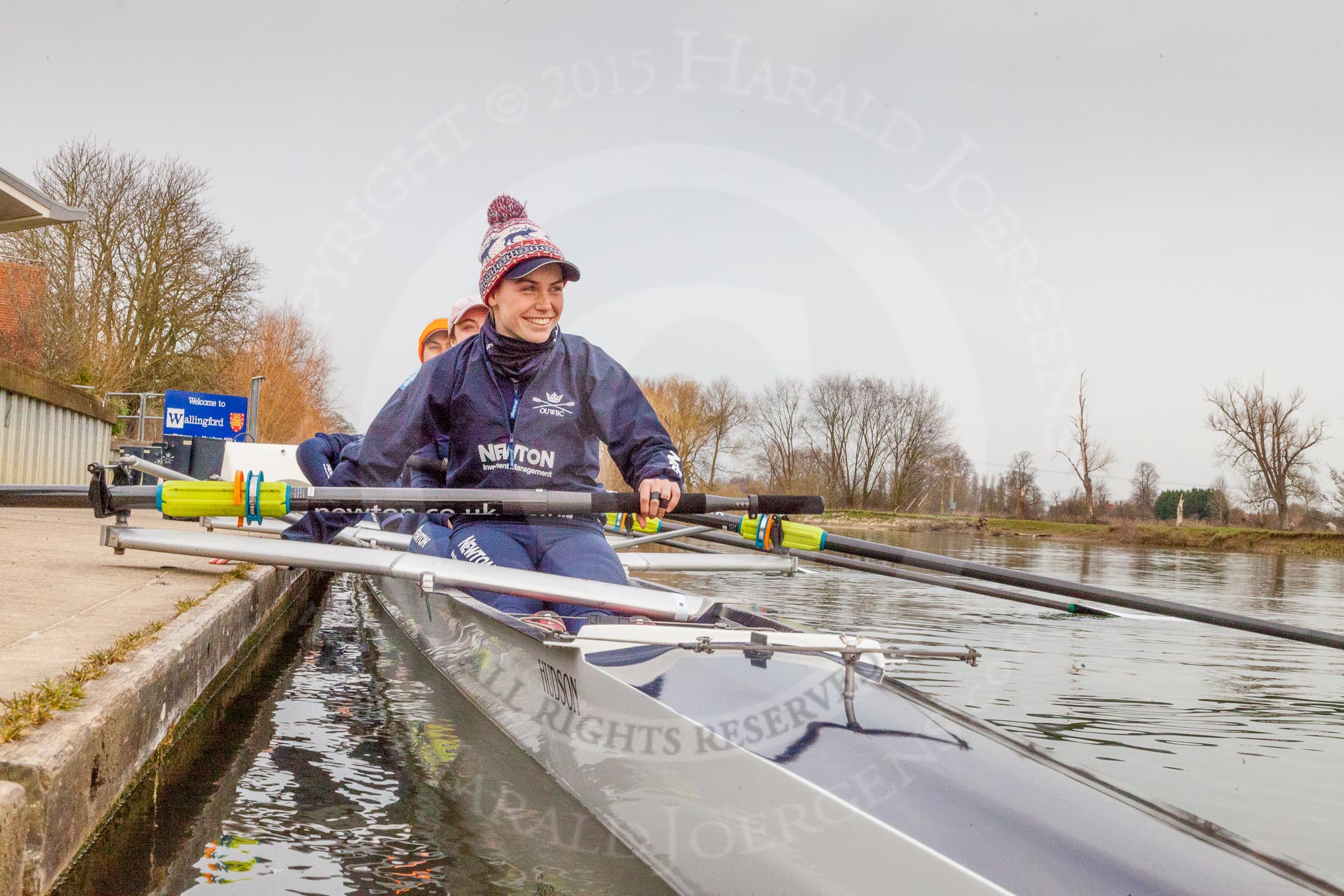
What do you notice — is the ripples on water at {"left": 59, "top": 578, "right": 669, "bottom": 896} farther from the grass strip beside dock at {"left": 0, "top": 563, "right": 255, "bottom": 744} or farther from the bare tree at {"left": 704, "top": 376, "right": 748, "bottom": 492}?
the bare tree at {"left": 704, "top": 376, "right": 748, "bottom": 492}

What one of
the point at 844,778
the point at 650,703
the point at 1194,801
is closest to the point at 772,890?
the point at 844,778

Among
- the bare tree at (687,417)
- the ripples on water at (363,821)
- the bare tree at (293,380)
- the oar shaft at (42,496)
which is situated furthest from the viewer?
the bare tree at (293,380)

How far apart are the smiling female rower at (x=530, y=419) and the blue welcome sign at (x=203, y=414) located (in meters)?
21.9

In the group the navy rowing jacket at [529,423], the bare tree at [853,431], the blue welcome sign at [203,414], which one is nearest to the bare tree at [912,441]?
the bare tree at [853,431]

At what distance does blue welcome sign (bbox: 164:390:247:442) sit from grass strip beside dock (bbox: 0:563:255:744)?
73.3ft

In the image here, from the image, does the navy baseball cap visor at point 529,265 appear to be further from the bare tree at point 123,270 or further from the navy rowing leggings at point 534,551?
the bare tree at point 123,270

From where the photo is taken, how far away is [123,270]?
2895cm

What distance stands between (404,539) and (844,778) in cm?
507

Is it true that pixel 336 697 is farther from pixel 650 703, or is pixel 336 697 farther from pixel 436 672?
pixel 650 703

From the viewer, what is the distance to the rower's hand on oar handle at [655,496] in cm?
423

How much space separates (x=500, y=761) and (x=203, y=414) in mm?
23806

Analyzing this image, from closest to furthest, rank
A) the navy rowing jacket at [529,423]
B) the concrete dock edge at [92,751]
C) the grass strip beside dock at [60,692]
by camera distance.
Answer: the concrete dock edge at [92,751], the grass strip beside dock at [60,692], the navy rowing jacket at [529,423]

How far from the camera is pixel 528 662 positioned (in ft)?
10.9

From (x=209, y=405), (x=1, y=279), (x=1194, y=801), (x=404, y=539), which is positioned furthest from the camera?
(x=1, y=279)
